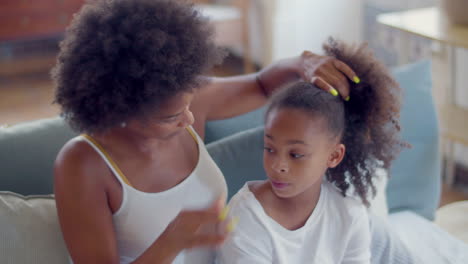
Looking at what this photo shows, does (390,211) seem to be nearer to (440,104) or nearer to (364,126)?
(364,126)

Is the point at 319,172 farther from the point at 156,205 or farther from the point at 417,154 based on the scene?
the point at 417,154

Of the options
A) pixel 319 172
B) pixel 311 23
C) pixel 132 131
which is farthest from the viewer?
pixel 311 23

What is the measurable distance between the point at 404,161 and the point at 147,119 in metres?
1.00

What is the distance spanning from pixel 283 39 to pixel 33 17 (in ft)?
6.07

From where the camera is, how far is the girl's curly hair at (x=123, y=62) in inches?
40.4

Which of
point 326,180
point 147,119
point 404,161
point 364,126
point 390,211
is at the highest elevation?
point 147,119

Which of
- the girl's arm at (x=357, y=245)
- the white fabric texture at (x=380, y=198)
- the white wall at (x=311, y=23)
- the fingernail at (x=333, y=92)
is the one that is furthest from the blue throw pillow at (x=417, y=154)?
the white wall at (x=311, y=23)

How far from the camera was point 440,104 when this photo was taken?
8.29 ft

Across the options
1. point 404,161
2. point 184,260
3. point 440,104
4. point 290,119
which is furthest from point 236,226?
point 440,104

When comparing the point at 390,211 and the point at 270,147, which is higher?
the point at 270,147

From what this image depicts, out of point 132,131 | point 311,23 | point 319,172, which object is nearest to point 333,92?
point 319,172

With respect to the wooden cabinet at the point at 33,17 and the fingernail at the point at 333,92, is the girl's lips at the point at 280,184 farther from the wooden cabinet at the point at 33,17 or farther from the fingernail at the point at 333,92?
the wooden cabinet at the point at 33,17

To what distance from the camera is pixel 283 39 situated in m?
3.79

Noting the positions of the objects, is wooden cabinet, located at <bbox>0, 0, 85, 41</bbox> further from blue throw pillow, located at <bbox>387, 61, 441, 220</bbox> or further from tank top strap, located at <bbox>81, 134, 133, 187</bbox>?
tank top strap, located at <bbox>81, 134, 133, 187</bbox>
